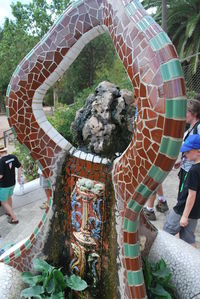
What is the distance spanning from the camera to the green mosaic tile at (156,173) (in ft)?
5.94

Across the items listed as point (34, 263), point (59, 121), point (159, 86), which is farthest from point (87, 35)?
point (59, 121)

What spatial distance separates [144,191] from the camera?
193 centimetres

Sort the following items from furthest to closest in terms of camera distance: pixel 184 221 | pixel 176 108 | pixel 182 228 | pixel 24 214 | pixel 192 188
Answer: pixel 24 214 < pixel 182 228 < pixel 184 221 < pixel 192 188 < pixel 176 108

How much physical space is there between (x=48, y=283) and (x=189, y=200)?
1573 millimetres

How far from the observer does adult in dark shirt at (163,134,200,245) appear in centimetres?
306

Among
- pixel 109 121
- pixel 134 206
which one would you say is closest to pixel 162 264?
pixel 134 206

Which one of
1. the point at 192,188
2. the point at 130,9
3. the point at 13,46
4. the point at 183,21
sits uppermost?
the point at 183,21

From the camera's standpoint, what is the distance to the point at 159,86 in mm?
1702

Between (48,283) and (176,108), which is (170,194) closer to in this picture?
(48,283)

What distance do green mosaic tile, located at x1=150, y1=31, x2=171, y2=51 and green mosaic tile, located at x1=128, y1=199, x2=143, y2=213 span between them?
0.98m

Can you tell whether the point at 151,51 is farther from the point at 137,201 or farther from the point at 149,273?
the point at 149,273

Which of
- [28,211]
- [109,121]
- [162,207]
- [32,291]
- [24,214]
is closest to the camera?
[109,121]

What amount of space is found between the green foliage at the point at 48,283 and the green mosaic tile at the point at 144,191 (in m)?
1.02

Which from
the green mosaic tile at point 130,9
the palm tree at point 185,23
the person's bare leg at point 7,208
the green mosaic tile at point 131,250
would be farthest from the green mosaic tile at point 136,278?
the palm tree at point 185,23
